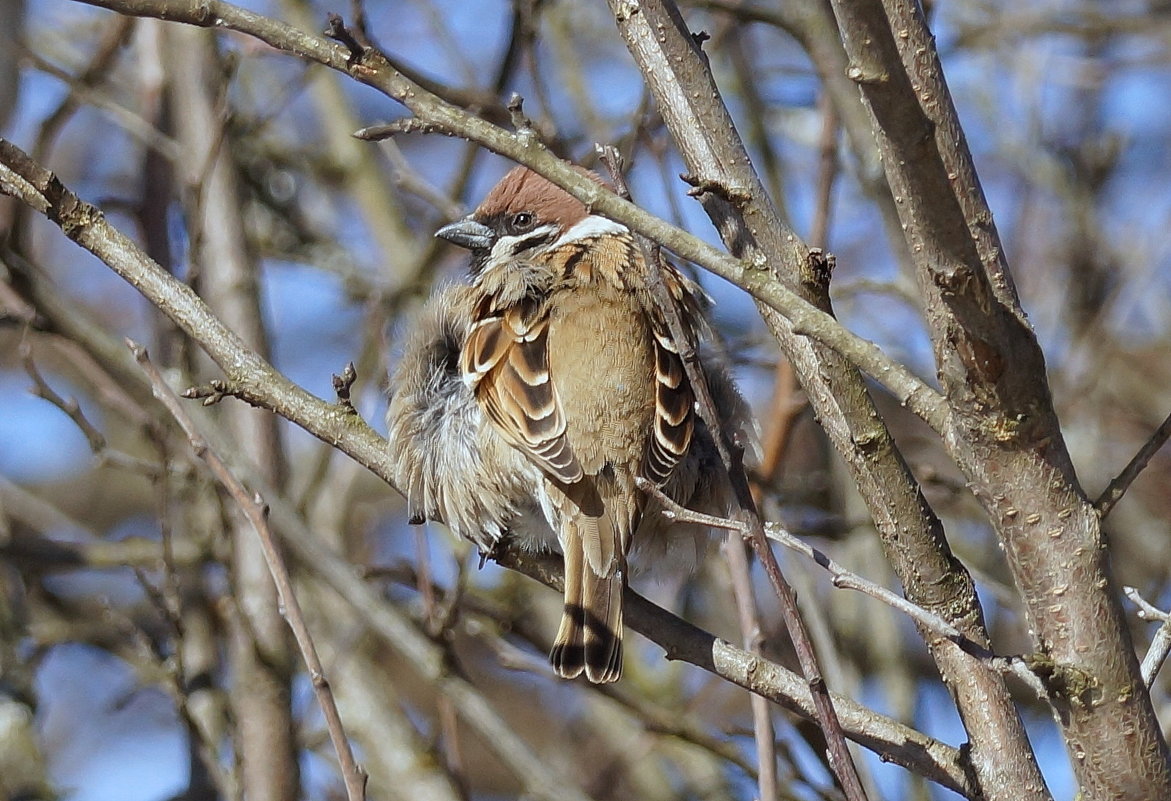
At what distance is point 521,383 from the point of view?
350cm

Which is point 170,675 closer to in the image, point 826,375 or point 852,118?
→ point 826,375

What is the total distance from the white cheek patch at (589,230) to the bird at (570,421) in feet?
0.32

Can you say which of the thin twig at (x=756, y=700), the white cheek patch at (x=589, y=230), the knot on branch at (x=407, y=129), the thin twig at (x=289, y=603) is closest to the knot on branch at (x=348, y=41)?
the knot on branch at (x=407, y=129)

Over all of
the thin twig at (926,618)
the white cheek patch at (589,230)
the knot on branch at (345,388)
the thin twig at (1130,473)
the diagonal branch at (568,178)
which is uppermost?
the white cheek patch at (589,230)

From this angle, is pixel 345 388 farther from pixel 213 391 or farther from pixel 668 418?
pixel 668 418

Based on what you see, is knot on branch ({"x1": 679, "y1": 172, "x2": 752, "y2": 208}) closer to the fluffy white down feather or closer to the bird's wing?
the bird's wing

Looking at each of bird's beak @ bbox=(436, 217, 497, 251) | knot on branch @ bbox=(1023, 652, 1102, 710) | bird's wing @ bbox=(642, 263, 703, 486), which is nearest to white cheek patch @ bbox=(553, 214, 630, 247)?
bird's beak @ bbox=(436, 217, 497, 251)

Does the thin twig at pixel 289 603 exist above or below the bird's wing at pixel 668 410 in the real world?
below

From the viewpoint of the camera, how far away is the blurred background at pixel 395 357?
4465 mm

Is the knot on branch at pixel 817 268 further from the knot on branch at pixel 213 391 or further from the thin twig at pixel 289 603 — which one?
the knot on branch at pixel 213 391

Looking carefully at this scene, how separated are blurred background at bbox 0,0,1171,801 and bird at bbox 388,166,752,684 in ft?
0.85

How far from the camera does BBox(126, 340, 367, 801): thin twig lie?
2.45 metres

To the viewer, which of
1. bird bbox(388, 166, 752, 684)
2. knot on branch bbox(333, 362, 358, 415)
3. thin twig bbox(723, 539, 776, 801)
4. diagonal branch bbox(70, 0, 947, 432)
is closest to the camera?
diagonal branch bbox(70, 0, 947, 432)

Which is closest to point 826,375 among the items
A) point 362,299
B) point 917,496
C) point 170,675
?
point 917,496
